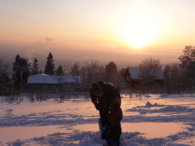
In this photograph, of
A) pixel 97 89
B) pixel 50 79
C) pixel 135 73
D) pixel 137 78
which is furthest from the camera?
pixel 135 73

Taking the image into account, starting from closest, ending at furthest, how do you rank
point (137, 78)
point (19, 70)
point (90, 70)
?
1. point (90, 70)
2. point (19, 70)
3. point (137, 78)

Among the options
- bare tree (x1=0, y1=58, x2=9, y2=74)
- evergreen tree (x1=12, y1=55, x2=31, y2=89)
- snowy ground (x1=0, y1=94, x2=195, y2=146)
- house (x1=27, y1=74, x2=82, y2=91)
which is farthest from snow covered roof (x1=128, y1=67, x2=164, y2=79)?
snowy ground (x1=0, y1=94, x2=195, y2=146)

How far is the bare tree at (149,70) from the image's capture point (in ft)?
125

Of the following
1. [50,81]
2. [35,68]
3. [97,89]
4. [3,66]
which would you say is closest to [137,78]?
[50,81]

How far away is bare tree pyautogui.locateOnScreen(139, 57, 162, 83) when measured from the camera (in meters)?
38.2

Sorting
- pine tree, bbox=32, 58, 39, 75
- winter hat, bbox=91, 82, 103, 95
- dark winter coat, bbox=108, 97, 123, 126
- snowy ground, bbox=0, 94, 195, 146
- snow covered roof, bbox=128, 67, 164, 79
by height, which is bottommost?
snowy ground, bbox=0, 94, 195, 146

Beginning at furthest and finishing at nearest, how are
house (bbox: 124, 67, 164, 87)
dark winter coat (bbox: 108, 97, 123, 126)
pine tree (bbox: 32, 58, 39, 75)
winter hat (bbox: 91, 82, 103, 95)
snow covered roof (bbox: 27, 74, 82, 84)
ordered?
pine tree (bbox: 32, 58, 39, 75) → house (bbox: 124, 67, 164, 87) → snow covered roof (bbox: 27, 74, 82, 84) → dark winter coat (bbox: 108, 97, 123, 126) → winter hat (bbox: 91, 82, 103, 95)

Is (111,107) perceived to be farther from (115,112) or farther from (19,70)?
(19,70)

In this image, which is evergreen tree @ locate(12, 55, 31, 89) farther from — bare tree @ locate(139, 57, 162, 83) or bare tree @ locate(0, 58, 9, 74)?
bare tree @ locate(139, 57, 162, 83)

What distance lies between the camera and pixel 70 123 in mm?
5258

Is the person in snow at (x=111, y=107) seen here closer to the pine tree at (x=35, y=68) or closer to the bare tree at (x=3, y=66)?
the bare tree at (x=3, y=66)

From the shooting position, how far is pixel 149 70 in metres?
39.3

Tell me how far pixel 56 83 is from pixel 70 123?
33.0 metres

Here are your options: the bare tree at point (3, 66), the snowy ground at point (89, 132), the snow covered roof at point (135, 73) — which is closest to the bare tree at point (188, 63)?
the snow covered roof at point (135, 73)
